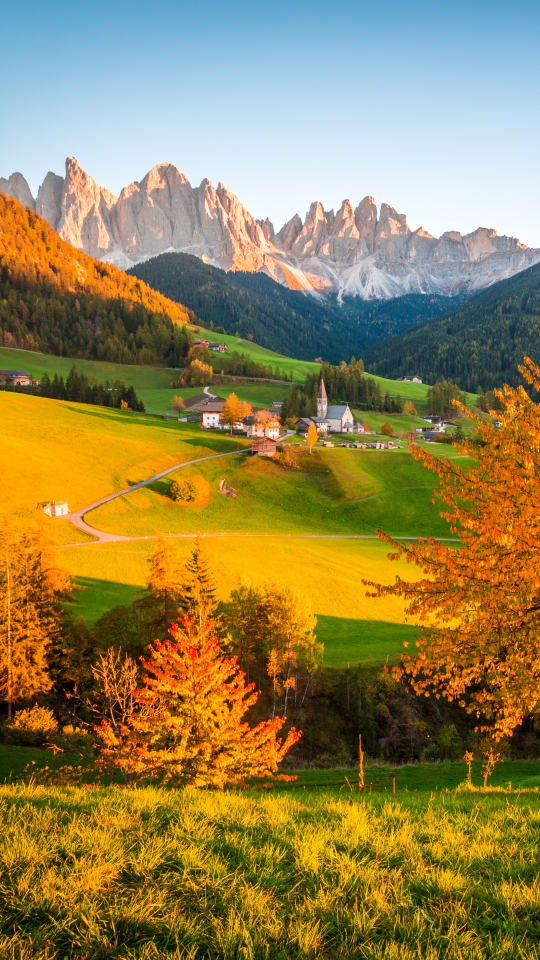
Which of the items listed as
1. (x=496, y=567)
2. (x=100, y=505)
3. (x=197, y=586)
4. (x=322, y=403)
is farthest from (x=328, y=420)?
(x=496, y=567)

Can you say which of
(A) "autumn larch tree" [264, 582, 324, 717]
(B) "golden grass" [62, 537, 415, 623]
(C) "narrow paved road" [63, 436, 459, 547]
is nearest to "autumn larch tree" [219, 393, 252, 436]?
(C) "narrow paved road" [63, 436, 459, 547]

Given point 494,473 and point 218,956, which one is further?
point 494,473

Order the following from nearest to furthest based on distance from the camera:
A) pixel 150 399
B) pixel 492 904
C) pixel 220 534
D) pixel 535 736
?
pixel 492 904, pixel 535 736, pixel 220 534, pixel 150 399

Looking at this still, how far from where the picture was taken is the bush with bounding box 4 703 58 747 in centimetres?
2916

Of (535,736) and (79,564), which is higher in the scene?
(79,564)

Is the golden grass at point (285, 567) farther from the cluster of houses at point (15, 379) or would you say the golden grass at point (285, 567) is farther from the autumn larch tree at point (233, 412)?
the cluster of houses at point (15, 379)

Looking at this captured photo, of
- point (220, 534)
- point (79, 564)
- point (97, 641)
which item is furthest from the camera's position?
point (220, 534)

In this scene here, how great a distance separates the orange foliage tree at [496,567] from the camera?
11.5 metres

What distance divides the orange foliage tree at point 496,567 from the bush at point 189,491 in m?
69.5

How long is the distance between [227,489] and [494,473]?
77451 millimetres

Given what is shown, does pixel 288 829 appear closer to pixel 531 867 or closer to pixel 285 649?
pixel 531 867

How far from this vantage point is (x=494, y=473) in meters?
12.4

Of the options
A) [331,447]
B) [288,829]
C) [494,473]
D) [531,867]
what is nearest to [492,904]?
[531,867]

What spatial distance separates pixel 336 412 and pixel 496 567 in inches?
5193
